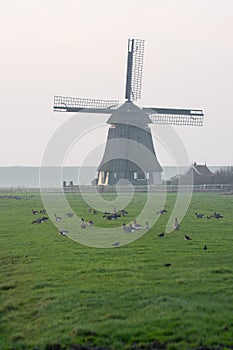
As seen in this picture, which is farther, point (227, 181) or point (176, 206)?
point (227, 181)

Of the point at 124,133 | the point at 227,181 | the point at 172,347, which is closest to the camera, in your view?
the point at 172,347

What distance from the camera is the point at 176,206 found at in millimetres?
49719

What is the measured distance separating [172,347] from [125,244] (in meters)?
14.2

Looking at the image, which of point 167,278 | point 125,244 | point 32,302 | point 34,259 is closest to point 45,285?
point 32,302

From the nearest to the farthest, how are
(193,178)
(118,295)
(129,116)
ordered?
(118,295) → (129,116) → (193,178)

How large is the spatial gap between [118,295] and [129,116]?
57791mm

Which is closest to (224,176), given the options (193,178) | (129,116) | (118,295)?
(193,178)

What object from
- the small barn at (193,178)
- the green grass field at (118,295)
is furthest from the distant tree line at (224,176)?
the green grass field at (118,295)

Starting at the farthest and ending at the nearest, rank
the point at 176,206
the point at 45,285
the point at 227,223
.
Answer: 1. the point at 176,206
2. the point at 227,223
3. the point at 45,285

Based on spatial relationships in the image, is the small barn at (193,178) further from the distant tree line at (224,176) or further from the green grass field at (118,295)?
the green grass field at (118,295)

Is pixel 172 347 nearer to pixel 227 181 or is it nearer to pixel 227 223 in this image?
pixel 227 223

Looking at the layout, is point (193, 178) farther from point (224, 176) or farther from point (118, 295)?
point (118, 295)

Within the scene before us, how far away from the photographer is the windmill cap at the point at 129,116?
73000 millimetres

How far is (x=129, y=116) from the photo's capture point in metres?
72.9
